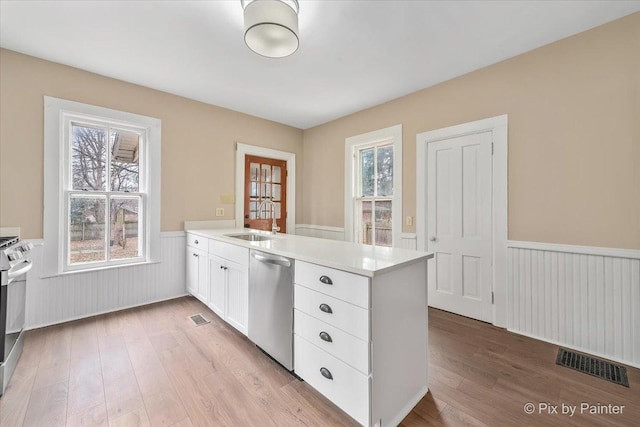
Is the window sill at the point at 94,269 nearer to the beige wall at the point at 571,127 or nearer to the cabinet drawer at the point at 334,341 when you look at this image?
the cabinet drawer at the point at 334,341

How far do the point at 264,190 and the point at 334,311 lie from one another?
3.21m

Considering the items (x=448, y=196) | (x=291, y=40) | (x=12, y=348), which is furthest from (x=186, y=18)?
(x=448, y=196)

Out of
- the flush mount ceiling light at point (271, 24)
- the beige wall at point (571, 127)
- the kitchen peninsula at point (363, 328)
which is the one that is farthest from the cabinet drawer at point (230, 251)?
the beige wall at point (571, 127)

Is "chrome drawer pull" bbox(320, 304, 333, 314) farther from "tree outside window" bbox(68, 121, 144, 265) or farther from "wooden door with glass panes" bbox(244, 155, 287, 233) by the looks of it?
"tree outside window" bbox(68, 121, 144, 265)

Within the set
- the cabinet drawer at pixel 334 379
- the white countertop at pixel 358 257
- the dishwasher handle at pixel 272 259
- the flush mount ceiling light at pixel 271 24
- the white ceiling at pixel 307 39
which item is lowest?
the cabinet drawer at pixel 334 379

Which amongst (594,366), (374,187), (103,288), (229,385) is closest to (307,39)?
(374,187)

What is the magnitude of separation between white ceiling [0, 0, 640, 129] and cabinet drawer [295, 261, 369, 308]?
6.09ft

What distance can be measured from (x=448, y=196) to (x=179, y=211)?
3313 millimetres

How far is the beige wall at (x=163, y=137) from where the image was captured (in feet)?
8.20

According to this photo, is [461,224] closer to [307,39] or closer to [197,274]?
[307,39]

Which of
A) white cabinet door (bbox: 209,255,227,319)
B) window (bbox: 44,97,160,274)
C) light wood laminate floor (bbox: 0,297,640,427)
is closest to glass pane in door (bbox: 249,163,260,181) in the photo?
window (bbox: 44,97,160,274)

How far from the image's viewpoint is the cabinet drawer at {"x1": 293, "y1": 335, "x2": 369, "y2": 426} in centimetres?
138

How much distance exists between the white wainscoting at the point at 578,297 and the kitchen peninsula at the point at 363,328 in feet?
4.65

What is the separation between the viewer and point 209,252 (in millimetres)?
2951
